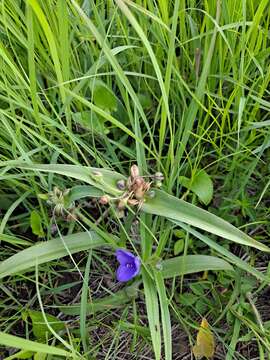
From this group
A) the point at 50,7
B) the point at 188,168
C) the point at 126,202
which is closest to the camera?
the point at 126,202

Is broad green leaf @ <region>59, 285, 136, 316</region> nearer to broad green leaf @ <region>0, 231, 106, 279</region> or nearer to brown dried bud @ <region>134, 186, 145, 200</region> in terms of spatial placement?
broad green leaf @ <region>0, 231, 106, 279</region>

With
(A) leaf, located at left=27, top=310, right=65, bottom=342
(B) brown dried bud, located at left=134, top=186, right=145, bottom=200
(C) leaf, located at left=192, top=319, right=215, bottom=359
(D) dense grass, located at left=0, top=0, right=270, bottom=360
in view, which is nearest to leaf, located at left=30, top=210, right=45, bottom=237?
(D) dense grass, located at left=0, top=0, right=270, bottom=360

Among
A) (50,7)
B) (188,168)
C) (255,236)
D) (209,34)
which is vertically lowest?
(255,236)

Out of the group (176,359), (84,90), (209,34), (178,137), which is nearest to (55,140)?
(84,90)

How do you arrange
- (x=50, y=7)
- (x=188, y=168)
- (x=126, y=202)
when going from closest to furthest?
(x=126, y=202), (x=50, y=7), (x=188, y=168)

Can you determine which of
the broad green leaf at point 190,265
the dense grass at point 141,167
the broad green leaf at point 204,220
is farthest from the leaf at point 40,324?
the broad green leaf at point 204,220

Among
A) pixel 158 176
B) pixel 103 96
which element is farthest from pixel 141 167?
pixel 103 96

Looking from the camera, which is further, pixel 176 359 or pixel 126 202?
pixel 176 359

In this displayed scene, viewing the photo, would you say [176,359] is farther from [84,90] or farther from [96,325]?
[84,90]
